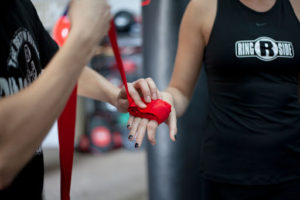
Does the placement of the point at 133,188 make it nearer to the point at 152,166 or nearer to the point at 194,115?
the point at 152,166

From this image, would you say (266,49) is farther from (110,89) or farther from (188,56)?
(110,89)

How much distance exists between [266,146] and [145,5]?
1.03m

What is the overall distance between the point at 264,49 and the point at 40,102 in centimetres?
71

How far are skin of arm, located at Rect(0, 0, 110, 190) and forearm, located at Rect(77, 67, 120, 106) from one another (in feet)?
1.10

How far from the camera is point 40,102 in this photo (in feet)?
1.51

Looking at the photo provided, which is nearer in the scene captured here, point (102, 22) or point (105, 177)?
point (102, 22)

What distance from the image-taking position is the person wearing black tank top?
93 cm

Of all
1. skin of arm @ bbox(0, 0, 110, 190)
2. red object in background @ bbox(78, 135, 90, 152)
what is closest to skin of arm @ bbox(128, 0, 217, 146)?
skin of arm @ bbox(0, 0, 110, 190)

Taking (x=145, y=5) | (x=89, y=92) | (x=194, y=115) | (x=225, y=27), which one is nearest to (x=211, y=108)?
(x=225, y=27)

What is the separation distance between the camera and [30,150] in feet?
1.59

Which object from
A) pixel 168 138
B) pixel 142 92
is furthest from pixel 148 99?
pixel 168 138

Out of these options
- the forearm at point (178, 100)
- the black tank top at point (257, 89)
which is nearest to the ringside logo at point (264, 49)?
the black tank top at point (257, 89)

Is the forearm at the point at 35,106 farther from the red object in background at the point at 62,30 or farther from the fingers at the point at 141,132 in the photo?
the red object in background at the point at 62,30

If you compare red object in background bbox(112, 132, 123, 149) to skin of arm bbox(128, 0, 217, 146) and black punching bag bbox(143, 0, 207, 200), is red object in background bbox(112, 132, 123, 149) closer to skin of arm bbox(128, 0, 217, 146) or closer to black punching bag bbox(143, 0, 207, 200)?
black punching bag bbox(143, 0, 207, 200)
